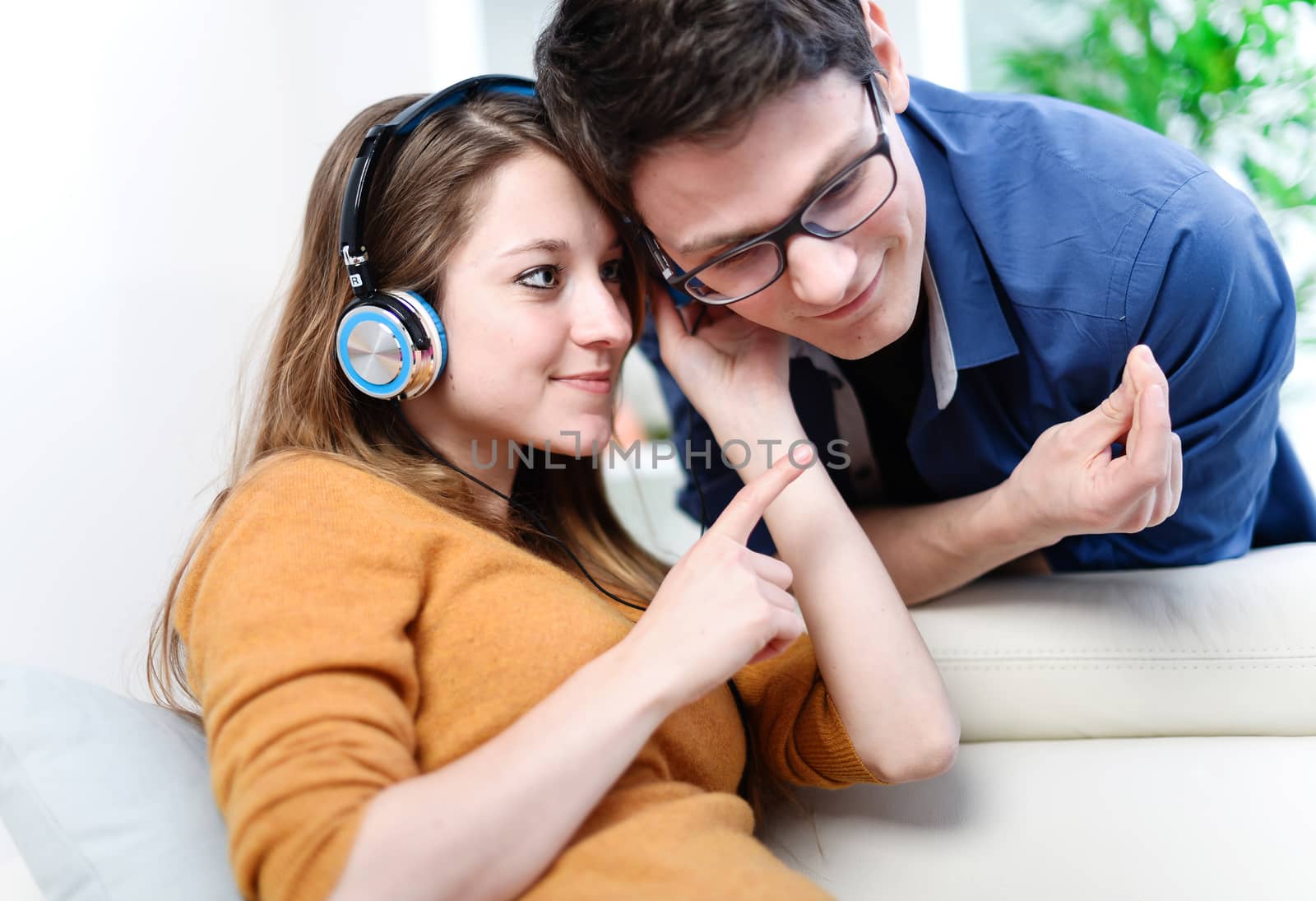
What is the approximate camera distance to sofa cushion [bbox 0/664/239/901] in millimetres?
863

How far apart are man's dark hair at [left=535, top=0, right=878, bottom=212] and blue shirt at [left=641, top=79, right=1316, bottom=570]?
0.97 feet

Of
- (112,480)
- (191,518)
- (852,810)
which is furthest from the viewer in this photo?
(191,518)

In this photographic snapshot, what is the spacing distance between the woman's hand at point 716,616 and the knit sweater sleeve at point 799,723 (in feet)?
0.71

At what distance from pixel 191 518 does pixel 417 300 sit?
36.5 inches

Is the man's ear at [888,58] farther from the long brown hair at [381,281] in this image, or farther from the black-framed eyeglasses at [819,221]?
the long brown hair at [381,281]

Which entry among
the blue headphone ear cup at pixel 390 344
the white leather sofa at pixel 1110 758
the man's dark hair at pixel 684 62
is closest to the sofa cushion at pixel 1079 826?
the white leather sofa at pixel 1110 758

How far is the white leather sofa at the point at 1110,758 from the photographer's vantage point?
1.08m

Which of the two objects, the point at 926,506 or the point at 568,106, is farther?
the point at 926,506

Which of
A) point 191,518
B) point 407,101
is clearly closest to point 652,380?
point 191,518

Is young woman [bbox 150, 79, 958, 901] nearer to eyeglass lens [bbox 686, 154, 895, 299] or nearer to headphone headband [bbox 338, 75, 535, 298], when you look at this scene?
headphone headband [bbox 338, 75, 535, 298]

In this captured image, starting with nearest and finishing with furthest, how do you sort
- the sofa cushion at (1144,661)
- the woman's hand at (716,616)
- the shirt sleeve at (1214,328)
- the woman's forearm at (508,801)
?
1. the woman's forearm at (508,801)
2. the woman's hand at (716,616)
3. the shirt sleeve at (1214,328)
4. the sofa cushion at (1144,661)

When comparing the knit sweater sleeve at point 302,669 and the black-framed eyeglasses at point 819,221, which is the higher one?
the black-framed eyeglasses at point 819,221

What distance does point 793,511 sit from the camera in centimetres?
120

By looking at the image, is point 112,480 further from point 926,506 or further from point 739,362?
point 926,506
